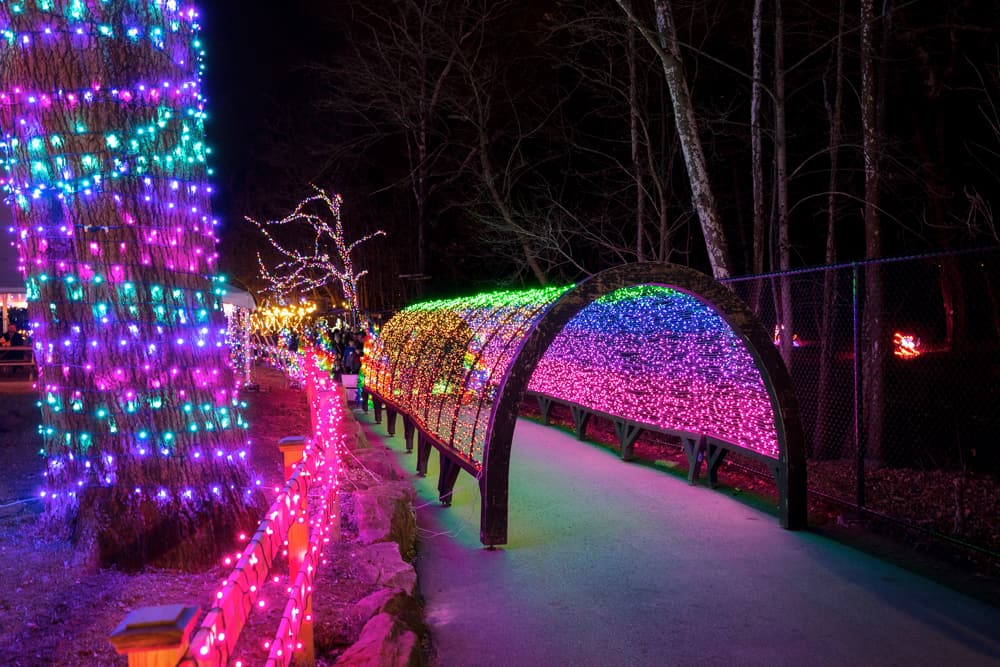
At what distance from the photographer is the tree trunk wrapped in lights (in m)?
4.64

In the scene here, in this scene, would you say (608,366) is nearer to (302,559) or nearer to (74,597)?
(302,559)

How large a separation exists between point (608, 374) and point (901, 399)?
9.35m

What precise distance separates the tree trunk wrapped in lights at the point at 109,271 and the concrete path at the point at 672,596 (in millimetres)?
1907

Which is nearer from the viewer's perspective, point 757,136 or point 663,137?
point 757,136

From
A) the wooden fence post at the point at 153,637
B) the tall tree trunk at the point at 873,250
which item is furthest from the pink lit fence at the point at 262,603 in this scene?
the tall tree trunk at the point at 873,250

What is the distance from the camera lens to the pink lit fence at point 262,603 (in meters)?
1.82

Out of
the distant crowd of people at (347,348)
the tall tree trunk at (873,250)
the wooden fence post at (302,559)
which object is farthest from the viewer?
the distant crowd of people at (347,348)

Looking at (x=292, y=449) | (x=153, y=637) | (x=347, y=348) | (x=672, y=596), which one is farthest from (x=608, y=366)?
(x=347, y=348)

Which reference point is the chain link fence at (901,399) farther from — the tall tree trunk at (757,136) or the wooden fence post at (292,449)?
the wooden fence post at (292,449)

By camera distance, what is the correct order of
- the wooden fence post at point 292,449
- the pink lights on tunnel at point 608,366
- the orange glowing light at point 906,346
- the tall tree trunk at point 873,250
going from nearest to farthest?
1. the wooden fence post at point 292,449
2. the pink lights on tunnel at point 608,366
3. the tall tree trunk at point 873,250
4. the orange glowing light at point 906,346

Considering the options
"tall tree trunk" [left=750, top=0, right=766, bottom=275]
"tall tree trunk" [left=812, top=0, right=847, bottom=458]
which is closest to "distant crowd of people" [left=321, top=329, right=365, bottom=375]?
"tall tree trunk" [left=750, top=0, right=766, bottom=275]

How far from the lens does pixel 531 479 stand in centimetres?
882

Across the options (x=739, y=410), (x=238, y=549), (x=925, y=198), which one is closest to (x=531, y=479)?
(x=739, y=410)

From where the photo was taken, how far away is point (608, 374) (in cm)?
1068
